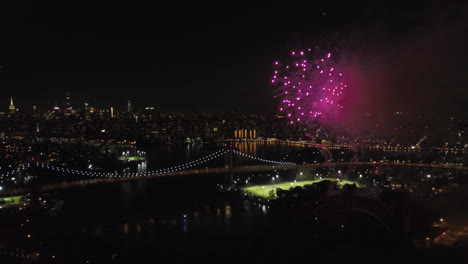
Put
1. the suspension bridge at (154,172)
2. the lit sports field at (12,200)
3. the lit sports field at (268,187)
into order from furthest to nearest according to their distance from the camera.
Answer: the lit sports field at (268,187) → the suspension bridge at (154,172) → the lit sports field at (12,200)

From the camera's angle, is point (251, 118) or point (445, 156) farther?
point (251, 118)

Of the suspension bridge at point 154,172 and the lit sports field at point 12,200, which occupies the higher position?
the suspension bridge at point 154,172

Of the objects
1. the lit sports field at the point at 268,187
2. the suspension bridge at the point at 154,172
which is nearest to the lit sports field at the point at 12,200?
the suspension bridge at the point at 154,172

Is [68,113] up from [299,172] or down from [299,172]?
up

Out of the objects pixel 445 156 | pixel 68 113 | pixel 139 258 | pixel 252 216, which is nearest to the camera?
pixel 139 258

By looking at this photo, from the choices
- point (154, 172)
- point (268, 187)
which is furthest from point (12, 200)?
point (268, 187)

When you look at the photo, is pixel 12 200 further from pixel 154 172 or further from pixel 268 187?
pixel 268 187

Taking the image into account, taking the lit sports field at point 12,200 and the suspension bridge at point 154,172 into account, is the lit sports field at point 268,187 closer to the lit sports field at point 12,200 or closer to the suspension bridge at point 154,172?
the suspension bridge at point 154,172

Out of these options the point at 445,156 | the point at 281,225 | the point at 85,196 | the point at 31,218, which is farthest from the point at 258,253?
the point at 445,156

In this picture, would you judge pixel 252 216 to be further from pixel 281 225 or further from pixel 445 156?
pixel 445 156

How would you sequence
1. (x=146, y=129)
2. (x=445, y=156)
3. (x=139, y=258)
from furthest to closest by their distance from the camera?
(x=146, y=129) → (x=445, y=156) → (x=139, y=258)

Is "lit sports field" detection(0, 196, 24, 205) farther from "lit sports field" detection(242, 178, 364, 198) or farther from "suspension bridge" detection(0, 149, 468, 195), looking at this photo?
"lit sports field" detection(242, 178, 364, 198)
